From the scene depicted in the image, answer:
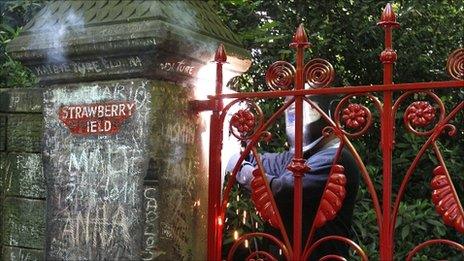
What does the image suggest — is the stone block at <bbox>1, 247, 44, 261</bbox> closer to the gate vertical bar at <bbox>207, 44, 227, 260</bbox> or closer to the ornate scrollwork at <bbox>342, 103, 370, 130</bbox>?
the gate vertical bar at <bbox>207, 44, 227, 260</bbox>

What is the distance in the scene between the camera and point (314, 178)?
10.6 ft

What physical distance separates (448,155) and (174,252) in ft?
10.5

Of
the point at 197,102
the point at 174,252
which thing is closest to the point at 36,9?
the point at 197,102

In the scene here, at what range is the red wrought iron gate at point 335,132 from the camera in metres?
2.30

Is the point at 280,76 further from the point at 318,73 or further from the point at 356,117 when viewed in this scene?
the point at 356,117

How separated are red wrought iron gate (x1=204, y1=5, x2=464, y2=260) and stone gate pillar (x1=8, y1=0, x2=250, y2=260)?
0.15 metres

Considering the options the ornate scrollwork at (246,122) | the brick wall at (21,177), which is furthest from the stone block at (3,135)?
the ornate scrollwork at (246,122)

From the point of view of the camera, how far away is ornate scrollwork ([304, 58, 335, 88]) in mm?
2480

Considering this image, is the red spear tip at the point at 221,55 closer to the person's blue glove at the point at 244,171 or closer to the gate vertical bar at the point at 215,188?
the gate vertical bar at the point at 215,188

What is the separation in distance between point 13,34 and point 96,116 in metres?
2.61

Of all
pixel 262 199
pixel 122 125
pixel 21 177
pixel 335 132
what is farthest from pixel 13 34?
pixel 335 132

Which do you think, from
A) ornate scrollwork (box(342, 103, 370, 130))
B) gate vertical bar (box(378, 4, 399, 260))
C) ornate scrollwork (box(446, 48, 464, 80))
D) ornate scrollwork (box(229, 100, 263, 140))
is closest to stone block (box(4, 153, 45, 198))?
ornate scrollwork (box(229, 100, 263, 140))

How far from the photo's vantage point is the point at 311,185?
3221mm

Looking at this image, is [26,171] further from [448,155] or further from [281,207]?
[448,155]
